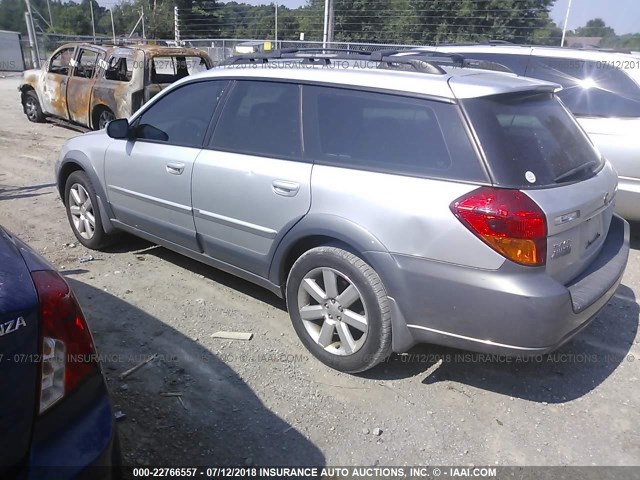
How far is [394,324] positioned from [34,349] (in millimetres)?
1792

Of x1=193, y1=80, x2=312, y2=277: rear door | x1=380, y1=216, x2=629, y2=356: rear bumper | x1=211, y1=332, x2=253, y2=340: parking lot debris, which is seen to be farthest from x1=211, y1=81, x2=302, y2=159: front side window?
x1=211, y1=332, x2=253, y2=340: parking lot debris

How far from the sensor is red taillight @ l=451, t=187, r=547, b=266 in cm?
246

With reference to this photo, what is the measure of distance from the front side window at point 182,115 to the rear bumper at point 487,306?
1889 millimetres

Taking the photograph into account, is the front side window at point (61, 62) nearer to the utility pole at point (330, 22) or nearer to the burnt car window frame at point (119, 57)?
the burnt car window frame at point (119, 57)

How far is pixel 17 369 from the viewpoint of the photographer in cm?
158

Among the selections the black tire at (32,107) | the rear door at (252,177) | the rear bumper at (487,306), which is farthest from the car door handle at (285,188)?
the black tire at (32,107)

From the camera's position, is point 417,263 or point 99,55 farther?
point 99,55

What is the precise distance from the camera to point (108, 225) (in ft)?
15.2

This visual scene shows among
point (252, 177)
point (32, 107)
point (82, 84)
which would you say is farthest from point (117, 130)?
point (32, 107)

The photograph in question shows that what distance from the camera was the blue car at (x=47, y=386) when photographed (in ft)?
5.12

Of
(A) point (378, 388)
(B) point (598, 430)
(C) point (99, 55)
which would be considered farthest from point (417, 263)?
(C) point (99, 55)

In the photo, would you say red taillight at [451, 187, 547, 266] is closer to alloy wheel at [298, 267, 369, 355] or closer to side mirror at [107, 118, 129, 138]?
alloy wheel at [298, 267, 369, 355]

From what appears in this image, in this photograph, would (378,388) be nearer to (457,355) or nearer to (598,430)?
(457,355)

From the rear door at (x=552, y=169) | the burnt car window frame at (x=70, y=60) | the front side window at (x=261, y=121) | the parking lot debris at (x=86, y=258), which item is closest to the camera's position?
the rear door at (x=552, y=169)
